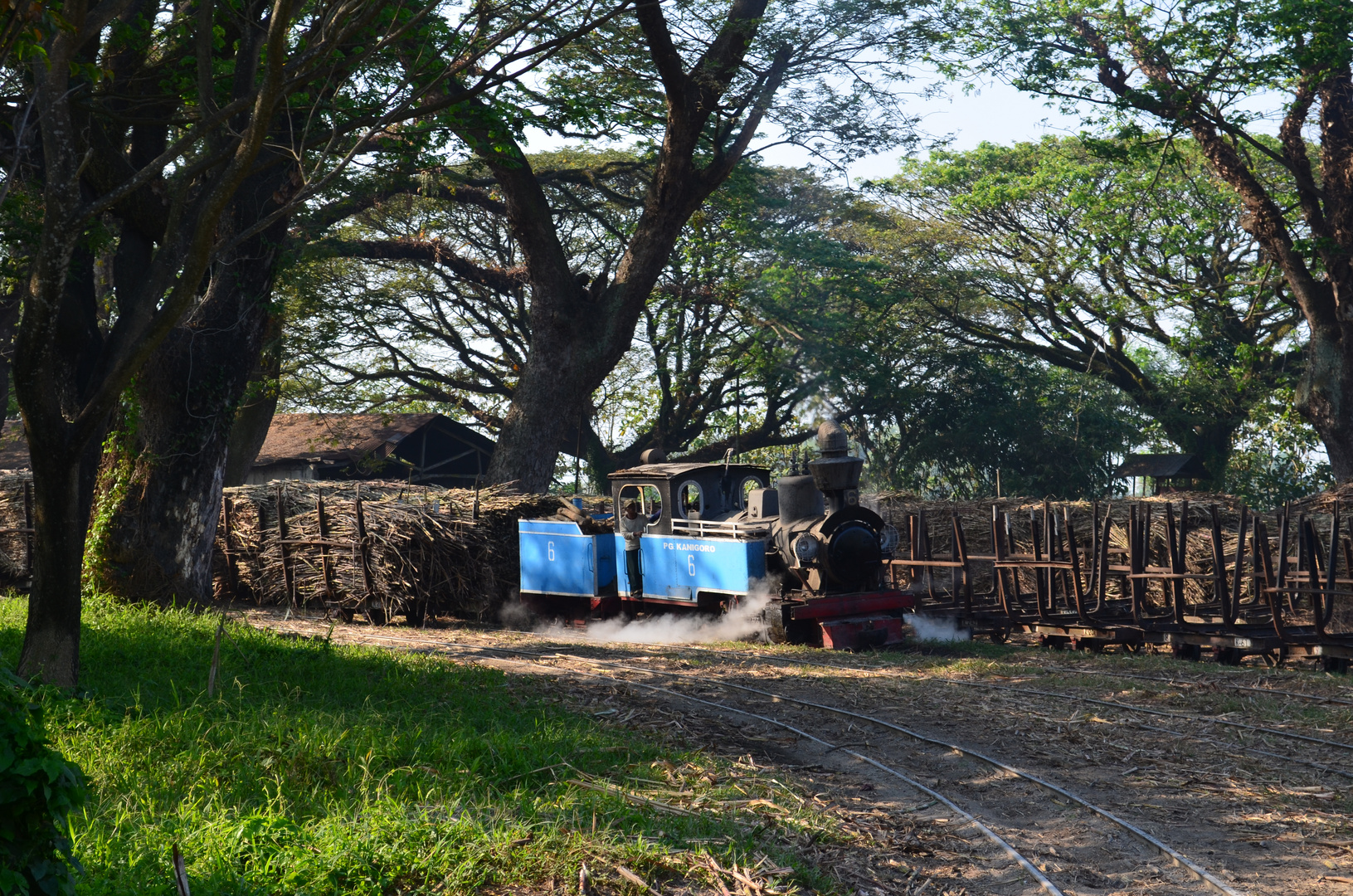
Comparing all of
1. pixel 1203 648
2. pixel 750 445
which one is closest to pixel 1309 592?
pixel 1203 648

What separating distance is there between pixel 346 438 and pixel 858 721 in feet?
79.1

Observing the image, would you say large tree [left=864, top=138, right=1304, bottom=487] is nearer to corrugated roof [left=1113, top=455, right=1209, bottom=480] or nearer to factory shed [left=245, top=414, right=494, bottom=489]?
corrugated roof [left=1113, top=455, right=1209, bottom=480]

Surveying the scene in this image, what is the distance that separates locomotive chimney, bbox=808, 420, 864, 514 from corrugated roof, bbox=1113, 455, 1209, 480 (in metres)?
15.9

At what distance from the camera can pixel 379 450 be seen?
30.8 meters

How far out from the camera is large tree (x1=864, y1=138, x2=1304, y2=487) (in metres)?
25.1

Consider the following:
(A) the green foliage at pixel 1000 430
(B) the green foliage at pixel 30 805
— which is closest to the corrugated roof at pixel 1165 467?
(A) the green foliage at pixel 1000 430

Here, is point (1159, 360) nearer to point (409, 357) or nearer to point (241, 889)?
point (409, 357)

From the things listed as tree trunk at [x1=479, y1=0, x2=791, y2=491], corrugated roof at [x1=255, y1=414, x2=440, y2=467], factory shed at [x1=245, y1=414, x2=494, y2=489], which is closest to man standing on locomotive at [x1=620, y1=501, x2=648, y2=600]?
tree trunk at [x1=479, y1=0, x2=791, y2=491]

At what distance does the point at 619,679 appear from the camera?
10.1 meters

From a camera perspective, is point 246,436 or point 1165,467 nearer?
point 246,436

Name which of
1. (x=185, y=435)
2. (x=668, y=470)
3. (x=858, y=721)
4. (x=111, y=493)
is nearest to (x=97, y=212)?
(x=185, y=435)

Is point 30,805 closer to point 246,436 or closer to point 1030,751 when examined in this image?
point 1030,751

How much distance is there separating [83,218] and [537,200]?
12.9m

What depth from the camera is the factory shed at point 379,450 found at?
101ft
